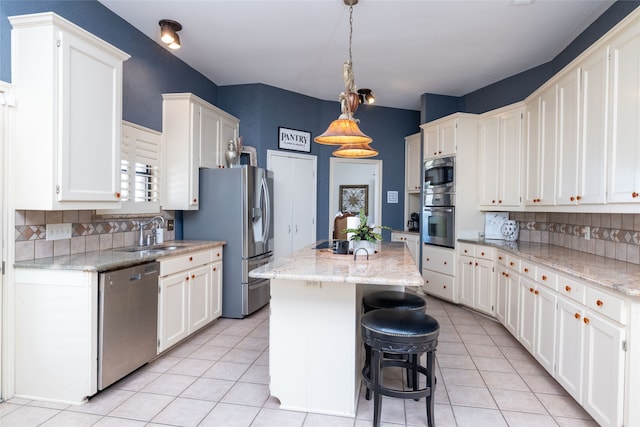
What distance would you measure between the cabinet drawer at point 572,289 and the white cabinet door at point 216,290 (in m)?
3.02

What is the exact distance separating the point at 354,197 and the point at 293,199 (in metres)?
2.55

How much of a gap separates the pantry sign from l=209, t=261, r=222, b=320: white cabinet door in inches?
79.2

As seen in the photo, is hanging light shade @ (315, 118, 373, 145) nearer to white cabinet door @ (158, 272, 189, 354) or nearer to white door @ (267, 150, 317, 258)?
white cabinet door @ (158, 272, 189, 354)

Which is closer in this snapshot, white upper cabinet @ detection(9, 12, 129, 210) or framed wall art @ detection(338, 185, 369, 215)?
white upper cabinet @ detection(9, 12, 129, 210)

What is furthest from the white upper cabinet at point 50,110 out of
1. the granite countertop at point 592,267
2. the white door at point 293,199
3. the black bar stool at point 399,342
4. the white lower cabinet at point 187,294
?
the granite countertop at point 592,267

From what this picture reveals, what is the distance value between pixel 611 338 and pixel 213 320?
10.9ft

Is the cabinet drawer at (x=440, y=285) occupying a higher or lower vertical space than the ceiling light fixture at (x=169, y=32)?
lower

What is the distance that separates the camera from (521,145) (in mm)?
3945

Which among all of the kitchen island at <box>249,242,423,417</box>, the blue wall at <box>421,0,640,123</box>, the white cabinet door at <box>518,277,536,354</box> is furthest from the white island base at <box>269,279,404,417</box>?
the blue wall at <box>421,0,640,123</box>

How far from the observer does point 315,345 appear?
2182 mm

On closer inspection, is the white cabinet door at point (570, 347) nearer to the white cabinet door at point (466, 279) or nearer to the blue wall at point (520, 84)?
the white cabinet door at point (466, 279)

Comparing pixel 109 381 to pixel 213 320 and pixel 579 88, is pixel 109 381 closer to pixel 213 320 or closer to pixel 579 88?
pixel 213 320

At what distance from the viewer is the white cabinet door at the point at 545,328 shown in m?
2.51

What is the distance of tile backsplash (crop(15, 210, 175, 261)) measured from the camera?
93.4 inches
